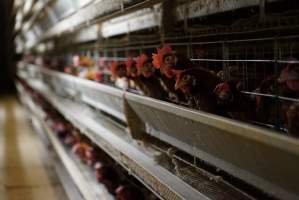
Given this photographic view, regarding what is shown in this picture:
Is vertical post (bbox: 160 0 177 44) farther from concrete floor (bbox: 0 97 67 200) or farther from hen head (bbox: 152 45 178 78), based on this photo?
concrete floor (bbox: 0 97 67 200)

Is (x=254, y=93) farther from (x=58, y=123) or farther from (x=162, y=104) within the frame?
(x=58, y=123)

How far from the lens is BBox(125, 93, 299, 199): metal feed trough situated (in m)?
0.91

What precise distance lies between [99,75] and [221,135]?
2.17 meters

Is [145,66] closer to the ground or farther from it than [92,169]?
farther from it

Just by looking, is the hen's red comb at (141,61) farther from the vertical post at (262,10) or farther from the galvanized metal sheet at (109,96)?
the vertical post at (262,10)

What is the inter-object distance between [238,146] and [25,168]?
387 centimetres

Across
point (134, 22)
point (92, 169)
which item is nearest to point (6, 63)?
point (92, 169)

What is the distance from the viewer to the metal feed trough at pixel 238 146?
913 millimetres

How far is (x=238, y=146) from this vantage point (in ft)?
3.58

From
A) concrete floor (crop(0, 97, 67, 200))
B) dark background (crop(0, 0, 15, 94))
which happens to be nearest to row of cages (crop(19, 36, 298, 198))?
concrete floor (crop(0, 97, 67, 200))

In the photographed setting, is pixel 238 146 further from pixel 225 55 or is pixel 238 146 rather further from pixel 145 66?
pixel 145 66

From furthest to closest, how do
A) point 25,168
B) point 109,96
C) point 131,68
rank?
point 25,168
point 109,96
point 131,68

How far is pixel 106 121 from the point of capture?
297cm

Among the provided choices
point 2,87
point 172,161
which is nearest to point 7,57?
point 2,87
